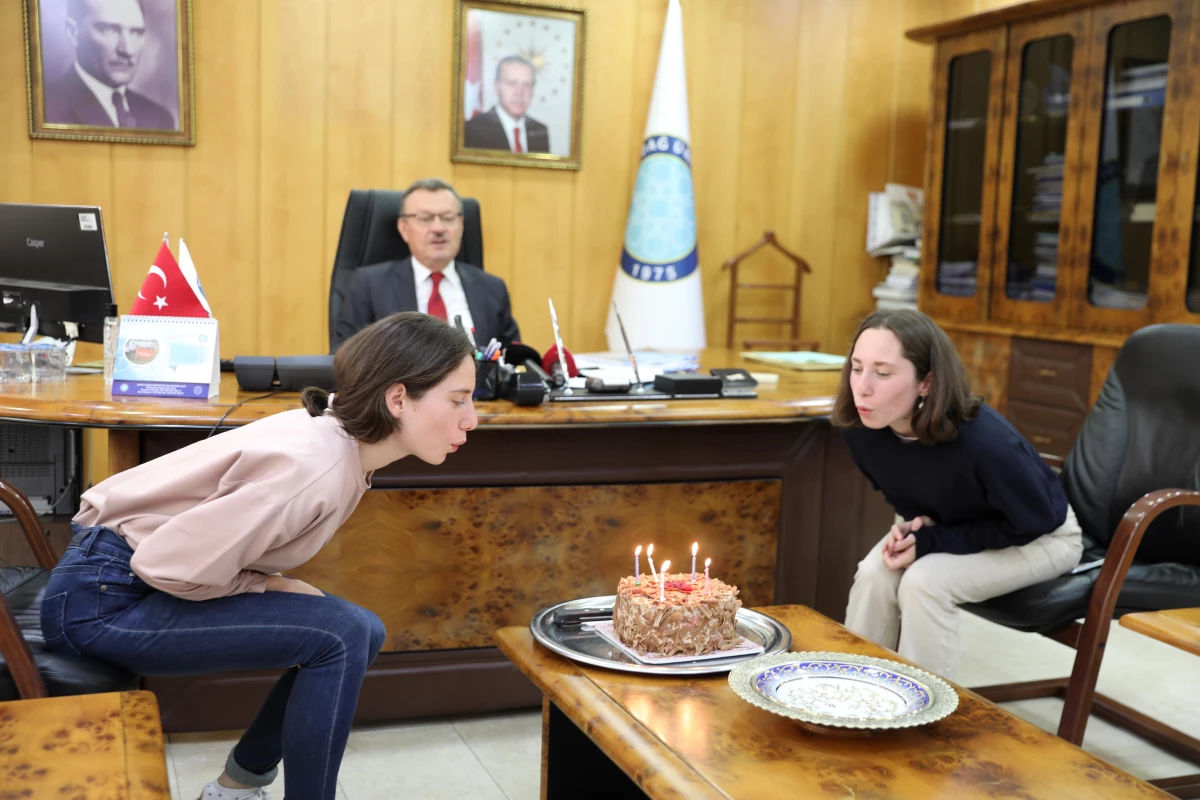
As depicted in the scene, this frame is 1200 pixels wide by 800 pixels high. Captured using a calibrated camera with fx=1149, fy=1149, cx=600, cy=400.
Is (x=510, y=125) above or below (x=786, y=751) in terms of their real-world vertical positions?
above

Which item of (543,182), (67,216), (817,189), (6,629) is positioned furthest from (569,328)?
(6,629)

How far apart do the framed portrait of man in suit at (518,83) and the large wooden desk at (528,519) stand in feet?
6.64

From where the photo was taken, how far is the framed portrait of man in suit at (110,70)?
12.8ft

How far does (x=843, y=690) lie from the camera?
1549mm

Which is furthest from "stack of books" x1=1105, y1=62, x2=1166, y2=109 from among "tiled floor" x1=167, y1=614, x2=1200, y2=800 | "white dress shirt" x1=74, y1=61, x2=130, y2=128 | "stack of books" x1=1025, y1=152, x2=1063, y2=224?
"white dress shirt" x1=74, y1=61, x2=130, y2=128

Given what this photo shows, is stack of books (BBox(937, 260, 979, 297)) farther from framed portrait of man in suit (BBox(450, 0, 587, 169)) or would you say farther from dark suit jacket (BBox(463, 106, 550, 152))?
dark suit jacket (BBox(463, 106, 550, 152))

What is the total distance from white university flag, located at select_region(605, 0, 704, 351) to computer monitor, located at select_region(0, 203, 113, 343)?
7.23 ft

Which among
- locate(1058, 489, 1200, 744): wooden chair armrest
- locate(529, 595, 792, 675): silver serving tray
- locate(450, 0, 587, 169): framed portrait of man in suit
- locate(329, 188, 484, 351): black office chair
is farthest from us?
locate(450, 0, 587, 169): framed portrait of man in suit

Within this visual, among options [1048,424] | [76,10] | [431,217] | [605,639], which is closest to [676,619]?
[605,639]

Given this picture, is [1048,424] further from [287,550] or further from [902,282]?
[287,550]

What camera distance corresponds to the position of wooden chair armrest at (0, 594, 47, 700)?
5.45ft

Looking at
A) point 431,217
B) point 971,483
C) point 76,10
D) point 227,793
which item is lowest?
point 227,793

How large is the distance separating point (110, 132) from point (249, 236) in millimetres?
576

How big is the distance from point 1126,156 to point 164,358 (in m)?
3.31
